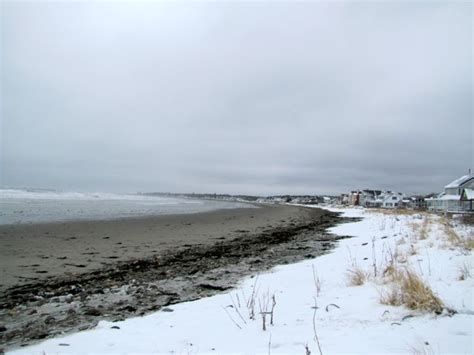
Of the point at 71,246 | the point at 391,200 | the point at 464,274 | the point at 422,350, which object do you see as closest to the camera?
the point at 422,350

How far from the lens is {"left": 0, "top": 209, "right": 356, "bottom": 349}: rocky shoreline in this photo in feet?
16.1

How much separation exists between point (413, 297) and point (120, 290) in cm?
584

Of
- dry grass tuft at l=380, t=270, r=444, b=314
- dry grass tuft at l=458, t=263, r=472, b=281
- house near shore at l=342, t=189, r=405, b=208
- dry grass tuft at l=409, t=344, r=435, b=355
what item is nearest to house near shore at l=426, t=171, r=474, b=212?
house near shore at l=342, t=189, r=405, b=208

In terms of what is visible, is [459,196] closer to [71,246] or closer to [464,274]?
[464,274]

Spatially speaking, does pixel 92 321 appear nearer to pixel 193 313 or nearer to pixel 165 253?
pixel 193 313

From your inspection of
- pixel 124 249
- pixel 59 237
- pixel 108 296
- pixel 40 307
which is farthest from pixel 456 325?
pixel 59 237

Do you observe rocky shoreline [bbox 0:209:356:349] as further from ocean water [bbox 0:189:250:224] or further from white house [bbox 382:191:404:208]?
white house [bbox 382:191:404:208]

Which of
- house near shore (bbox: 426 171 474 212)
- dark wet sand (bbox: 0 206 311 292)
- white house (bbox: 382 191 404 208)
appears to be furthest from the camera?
white house (bbox: 382 191 404 208)

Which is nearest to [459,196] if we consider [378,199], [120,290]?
[120,290]

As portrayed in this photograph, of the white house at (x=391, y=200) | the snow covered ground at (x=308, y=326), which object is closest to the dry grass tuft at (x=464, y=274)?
the snow covered ground at (x=308, y=326)

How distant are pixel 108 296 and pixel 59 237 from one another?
9149 millimetres

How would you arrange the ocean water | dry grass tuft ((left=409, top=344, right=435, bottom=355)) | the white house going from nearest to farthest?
dry grass tuft ((left=409, top=344, right=435, bottom=355))
the ocean water
the white house

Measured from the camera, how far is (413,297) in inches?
152

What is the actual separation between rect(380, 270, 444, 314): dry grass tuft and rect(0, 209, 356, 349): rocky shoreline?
3569mm
